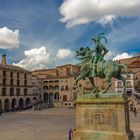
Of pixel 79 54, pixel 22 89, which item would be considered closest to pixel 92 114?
pixel 79 54

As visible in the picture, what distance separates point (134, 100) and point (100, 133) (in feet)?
149

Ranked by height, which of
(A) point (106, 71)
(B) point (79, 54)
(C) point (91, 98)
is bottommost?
(C) point (91, 98)

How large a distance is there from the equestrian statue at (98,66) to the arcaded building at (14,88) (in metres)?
55.8

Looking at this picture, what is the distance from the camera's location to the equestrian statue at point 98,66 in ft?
50.9

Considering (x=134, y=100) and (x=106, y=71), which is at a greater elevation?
(x=106, y=71)

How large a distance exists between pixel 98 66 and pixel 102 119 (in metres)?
3.35

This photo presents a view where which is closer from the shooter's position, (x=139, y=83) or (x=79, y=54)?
(x=79, y=54)

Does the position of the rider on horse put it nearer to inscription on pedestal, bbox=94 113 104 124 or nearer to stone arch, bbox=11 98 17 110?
inscription on pedestal, bbox=94 113 104 124

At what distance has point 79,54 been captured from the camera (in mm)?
16984

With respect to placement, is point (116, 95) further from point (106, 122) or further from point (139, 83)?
point (139, 83)

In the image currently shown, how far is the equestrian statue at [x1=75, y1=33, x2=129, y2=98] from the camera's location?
50.9 feet

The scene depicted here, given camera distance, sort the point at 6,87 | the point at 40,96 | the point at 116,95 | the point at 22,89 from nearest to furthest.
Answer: the point at 116,95 → the point at 6,87 → the point at 22,89 → the point at 40,96

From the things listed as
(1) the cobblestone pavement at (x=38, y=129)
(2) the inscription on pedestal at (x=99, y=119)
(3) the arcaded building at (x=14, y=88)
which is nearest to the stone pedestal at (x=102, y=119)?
(2) the inscription on pedestal at (x=99, y=119)

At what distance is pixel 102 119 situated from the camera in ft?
48.8
